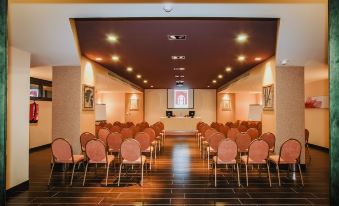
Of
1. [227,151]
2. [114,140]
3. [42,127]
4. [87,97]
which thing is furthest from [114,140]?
[42,127]

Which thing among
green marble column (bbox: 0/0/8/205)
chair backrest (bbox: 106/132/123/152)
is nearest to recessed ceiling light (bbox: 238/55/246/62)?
chair backrest (bbox: 106/132/123/152)

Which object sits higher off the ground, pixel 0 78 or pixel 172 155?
pixel 0 78

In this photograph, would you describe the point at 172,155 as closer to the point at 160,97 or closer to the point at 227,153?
the point at 227,153

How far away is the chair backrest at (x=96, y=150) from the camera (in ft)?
17.3

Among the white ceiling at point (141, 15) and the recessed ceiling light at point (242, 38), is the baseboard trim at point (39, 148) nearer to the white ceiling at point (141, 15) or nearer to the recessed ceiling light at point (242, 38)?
the white ceiling at point (141, 15)

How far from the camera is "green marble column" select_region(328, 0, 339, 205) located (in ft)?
7.13

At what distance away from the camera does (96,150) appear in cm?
533

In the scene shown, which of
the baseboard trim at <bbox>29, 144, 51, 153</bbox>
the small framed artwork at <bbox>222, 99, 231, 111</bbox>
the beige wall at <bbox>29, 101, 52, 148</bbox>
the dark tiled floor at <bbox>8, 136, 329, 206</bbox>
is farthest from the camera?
the small framed artwork at <bbox>222, 99, 231, 111</bbox>

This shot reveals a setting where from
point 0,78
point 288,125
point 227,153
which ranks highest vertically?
point 0,78

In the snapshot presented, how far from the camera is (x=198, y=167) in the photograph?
6934mm

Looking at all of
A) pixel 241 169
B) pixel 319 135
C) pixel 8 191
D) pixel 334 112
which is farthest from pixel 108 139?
pixel 319 135

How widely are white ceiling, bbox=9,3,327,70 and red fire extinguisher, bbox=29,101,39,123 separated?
15.6ft

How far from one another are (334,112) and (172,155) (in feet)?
23.1

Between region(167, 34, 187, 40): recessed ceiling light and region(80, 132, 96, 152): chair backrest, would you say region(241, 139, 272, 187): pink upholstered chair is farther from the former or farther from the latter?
region(80, 132, 96, 152): chair backrest
